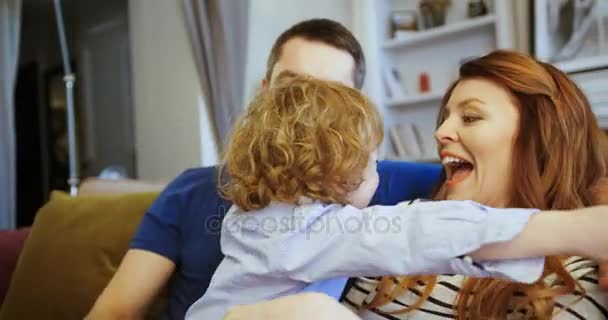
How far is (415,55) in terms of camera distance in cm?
340

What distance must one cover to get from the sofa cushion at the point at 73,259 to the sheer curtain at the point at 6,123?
1.21m

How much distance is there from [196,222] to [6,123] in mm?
1880

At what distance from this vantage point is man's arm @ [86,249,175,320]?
1312 millimetres

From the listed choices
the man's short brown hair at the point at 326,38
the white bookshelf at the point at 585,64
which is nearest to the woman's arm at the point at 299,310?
the man's short brown hair at the point at 326,38

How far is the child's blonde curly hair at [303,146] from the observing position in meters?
0.94

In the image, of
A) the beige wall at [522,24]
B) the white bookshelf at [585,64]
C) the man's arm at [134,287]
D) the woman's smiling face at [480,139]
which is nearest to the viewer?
the woman's smiling face at [480,139]

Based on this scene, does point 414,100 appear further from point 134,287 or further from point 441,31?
point 134,287

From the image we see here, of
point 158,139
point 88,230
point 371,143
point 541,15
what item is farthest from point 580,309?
point 158,139

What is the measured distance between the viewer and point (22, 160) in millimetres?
5000

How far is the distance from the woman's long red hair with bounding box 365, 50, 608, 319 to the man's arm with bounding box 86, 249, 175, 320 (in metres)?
0.50

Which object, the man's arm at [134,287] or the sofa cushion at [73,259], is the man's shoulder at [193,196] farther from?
the sofa cushion at [73,259]

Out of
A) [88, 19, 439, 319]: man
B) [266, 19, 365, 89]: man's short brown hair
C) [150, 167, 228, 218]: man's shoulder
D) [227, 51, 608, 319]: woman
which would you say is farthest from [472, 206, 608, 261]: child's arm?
[266, 19, 365, 89]: man's short brown hair

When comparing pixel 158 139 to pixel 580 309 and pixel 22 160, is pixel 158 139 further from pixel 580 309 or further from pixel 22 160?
pixel 580 309

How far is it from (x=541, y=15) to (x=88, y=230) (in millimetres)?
2020
